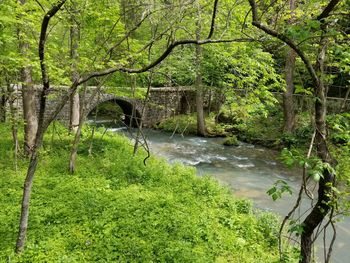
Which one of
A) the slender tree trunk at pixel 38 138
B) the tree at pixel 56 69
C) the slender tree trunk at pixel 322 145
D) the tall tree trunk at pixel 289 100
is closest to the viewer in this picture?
the slender tree trunk at pixel 322 145

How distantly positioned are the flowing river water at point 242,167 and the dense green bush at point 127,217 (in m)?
2.00

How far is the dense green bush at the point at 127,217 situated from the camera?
219 inches

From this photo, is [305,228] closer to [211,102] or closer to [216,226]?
[216,226]

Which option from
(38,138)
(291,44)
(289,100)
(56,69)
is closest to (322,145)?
(291,44)

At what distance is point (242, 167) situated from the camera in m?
14.3

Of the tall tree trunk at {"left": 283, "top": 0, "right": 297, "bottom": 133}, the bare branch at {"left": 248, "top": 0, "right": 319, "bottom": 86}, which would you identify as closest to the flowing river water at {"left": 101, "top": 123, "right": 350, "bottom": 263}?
the tall tree trunk at {"left": 283, "top": 0, "right": 297, "bottom": 133}

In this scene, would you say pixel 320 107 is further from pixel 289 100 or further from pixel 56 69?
pixel 289 100

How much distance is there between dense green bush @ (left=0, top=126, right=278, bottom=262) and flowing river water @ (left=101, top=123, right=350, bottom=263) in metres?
2.00

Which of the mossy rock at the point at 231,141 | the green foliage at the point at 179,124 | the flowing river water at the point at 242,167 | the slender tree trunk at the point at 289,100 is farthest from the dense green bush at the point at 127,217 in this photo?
the green foliage at the point at 179,124

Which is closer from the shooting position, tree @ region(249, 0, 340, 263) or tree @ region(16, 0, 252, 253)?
tree @ region(249, 0, 340, 263)

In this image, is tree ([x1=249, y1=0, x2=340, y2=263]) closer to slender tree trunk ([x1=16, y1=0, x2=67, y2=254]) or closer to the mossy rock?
slender tree trunk ([x1=16, y1=0, x2=67, y2=254])

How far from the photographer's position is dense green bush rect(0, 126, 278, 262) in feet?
18.3

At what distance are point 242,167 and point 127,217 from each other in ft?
28.1

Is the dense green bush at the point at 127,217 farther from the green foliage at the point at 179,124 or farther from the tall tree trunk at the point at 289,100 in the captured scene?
the green foliage at the point at 179,124
